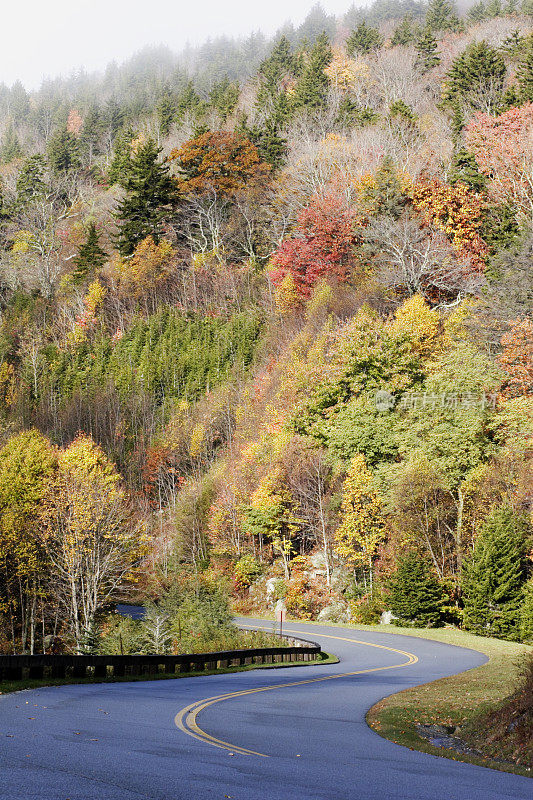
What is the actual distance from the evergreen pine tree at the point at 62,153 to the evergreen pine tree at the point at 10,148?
1033 cm

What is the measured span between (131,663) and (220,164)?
6659 cm

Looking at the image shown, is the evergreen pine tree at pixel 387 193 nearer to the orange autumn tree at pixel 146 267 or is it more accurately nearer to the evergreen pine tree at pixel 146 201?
the orange autumn tree at pixel 146 267

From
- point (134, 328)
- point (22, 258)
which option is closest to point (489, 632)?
point (134, 328)

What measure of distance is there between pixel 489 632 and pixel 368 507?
11.2 m

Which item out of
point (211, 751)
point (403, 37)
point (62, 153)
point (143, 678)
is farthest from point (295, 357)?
point (62, 153)

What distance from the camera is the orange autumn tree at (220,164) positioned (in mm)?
78062

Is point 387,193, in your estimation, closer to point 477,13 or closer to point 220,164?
point 220,164

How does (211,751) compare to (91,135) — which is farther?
(91,135)

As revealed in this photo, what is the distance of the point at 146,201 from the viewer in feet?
259

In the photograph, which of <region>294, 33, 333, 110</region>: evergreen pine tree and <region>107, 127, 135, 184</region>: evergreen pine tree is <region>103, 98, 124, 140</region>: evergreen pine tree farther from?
<region>294, 33, 333, 110</region>: evergreen pine tree

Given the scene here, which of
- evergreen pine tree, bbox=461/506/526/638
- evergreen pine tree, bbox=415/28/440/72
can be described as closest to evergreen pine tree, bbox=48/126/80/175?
evergreen pine tree, bbox=415/28/440/72

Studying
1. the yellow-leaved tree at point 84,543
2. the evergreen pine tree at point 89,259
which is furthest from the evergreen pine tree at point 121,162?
the yellow-leaved tree at point 84,543

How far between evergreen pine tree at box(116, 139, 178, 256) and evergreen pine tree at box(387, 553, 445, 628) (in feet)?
166

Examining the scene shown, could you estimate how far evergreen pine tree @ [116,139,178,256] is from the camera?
78.4 meters
